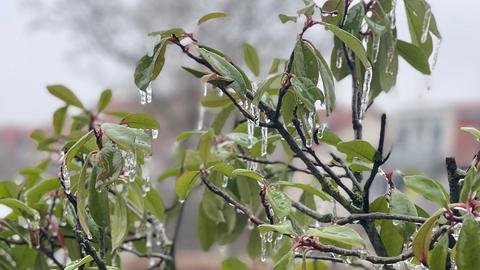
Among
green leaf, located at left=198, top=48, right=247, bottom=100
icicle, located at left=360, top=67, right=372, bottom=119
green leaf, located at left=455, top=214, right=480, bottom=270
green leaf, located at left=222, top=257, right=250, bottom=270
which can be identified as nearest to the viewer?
green leaf, located at left=455, top=214, right=480, bottom=270

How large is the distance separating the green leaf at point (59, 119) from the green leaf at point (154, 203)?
0.64 feet

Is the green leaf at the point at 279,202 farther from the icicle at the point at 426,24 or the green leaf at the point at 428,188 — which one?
the icicle at the point at 426,24

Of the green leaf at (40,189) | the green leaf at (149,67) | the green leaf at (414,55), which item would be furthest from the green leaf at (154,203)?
the green leaf at (414,55)

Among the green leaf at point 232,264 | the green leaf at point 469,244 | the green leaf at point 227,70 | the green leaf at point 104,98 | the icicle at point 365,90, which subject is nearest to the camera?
the green leaf at point 469,244

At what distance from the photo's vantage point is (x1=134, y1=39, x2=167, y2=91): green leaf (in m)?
0.65

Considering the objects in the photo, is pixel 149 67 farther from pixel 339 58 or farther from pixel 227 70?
pixel 339 58

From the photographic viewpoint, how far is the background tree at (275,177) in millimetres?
593

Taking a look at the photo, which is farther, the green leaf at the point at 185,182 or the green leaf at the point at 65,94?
the green leaf at the point at 65,94

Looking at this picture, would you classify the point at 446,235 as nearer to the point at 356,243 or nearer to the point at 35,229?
the point at 356,243

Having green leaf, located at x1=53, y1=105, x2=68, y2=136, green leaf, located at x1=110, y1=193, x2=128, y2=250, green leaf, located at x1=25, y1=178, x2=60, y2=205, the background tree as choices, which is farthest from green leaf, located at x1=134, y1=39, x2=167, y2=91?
green leaf, located at x1=53, y1=105, x2=68, y2=136

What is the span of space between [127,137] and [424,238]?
25 centimetres

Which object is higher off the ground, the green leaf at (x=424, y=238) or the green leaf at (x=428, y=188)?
the green leaf at (x=428, y=188)

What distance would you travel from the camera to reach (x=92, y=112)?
102cm

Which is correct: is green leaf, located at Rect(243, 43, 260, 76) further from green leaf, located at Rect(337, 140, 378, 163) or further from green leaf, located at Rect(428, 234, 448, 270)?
green leaf, located at Rect(428, 234, 448, 270)
